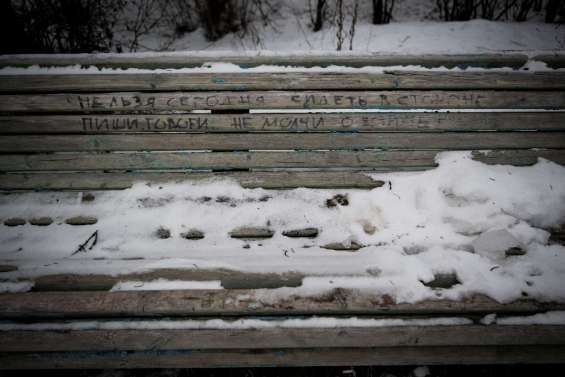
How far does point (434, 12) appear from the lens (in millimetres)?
5844

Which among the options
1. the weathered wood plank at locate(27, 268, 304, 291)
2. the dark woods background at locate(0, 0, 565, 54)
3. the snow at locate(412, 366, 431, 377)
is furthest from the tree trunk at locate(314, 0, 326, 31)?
the snow at locate(412, 366, 431, 377)

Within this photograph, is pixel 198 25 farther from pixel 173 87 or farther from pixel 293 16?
pixel 173 87

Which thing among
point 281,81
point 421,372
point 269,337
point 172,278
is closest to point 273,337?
point 269,337

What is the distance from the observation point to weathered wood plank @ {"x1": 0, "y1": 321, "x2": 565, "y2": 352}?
4.71 feet

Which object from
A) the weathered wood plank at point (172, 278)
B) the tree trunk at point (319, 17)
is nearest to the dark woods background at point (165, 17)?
the tree trunk at point (319, 17)

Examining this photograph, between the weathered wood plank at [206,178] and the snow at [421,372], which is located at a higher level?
the weathered wood plank at [206,178]

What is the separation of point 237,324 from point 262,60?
58.7 inches

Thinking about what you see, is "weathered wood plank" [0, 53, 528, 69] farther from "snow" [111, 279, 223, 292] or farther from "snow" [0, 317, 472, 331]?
"snow" [0, 317, 472, 331]

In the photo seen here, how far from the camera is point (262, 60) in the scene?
2.02m

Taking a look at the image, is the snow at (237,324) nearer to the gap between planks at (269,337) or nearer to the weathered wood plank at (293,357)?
the gap between planks at (269,337)

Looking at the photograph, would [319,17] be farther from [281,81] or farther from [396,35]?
[281,81]

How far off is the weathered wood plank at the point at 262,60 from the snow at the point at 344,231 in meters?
0.59

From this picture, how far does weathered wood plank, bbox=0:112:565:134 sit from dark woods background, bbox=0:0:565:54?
228 centimetres

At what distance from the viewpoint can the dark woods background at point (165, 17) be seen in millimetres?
3754
